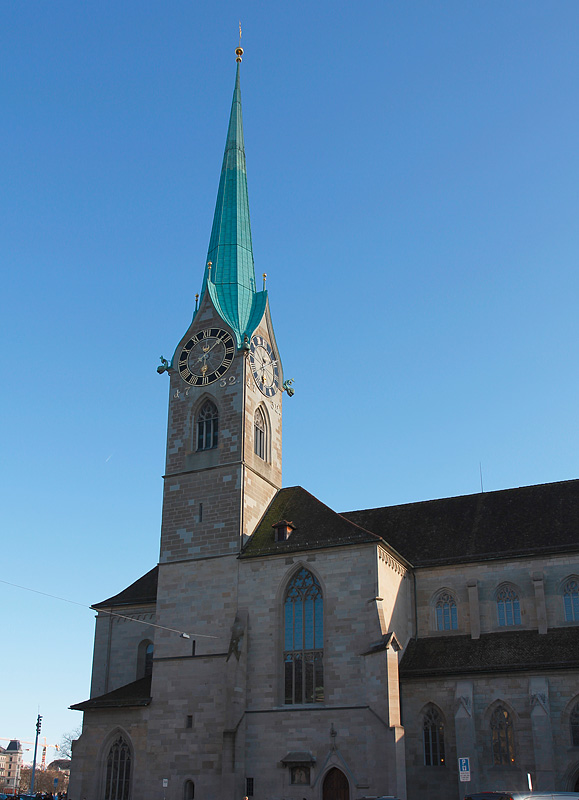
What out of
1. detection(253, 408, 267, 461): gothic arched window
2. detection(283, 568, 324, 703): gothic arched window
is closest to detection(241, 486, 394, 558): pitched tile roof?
detection(283, 568, 324, 703): gothic arched window

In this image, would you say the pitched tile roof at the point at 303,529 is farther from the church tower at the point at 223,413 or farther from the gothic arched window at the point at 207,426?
the gothic arched window at the point at 207,426

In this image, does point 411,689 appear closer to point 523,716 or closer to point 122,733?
point 523,716

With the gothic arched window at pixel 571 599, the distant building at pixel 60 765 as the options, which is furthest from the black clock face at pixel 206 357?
the distant building at pixel 60 765

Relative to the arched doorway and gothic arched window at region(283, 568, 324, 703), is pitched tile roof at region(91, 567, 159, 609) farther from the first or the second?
the arched doorway

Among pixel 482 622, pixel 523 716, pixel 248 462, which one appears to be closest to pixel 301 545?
pixel 248 462

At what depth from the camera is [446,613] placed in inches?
1316

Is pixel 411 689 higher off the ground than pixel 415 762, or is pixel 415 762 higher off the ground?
pixel 411 689

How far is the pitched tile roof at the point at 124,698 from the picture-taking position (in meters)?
32.8

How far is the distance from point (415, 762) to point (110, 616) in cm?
1567

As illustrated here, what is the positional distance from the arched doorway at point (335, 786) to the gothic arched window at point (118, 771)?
8.20 metres

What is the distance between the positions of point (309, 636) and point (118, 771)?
947 centimetres

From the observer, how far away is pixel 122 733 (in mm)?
32719

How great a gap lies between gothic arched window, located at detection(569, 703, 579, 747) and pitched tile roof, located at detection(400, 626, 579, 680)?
144cm

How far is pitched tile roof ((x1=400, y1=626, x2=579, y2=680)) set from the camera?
28.9 meters
